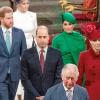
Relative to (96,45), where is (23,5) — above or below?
above

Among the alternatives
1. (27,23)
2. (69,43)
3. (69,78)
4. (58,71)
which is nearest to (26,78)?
(58,71)

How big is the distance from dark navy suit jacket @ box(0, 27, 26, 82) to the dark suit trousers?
0.06 m

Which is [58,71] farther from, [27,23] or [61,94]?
[27,23]

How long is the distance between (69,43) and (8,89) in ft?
3.92

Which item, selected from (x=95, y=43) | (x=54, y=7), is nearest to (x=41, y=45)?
(x=95, y=43)

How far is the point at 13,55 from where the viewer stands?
9.16m

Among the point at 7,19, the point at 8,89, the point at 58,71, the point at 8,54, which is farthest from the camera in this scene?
the point at 8,89

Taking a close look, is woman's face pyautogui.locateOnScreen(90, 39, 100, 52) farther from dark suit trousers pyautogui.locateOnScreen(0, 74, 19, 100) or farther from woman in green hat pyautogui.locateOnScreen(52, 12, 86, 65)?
dark suit trousers pyautogui.locateOnScreen(0, 74, 19, 100)

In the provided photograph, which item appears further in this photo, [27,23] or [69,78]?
[27,23]

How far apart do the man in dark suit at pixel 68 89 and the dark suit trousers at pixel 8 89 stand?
171cm

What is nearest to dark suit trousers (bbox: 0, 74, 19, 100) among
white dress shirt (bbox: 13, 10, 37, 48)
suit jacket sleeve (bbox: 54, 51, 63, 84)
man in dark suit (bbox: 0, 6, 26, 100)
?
man in dark suit (bbox: 0, 6, 26, 100)

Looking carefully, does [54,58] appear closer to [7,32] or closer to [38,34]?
[38,34]

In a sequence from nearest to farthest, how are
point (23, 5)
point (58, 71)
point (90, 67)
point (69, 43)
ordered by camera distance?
point (58, 71), point (90, 67), point (69, 43), point (23, 5)

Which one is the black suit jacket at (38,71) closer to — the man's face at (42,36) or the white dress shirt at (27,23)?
the man's face at (42,36)
